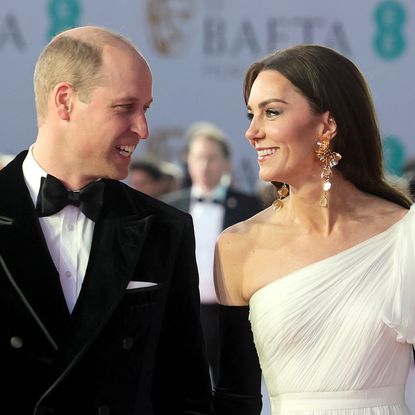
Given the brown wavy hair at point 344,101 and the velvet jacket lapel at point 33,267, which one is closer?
the velvet jacket lapel at point 33,267

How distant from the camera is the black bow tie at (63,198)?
3.42m

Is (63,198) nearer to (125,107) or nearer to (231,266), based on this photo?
(125,107)

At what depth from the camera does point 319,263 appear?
4.02m

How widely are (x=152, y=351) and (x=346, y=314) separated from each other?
79cm

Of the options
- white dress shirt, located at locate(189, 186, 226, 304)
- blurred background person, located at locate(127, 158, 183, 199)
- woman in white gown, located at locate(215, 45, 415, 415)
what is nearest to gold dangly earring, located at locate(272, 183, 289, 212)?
woman in white gown, located at locate(215, 45, 415, 415)

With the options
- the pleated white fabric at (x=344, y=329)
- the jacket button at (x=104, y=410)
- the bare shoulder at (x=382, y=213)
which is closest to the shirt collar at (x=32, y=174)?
the jacket button at (x=104, y=410)

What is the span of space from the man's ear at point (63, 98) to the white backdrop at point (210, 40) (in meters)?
6.13

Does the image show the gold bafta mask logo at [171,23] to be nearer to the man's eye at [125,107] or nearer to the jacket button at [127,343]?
the man's eye at [125,107]

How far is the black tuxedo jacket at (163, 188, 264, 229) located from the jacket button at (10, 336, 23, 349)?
4794 mm

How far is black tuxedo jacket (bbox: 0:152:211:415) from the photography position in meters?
3.29

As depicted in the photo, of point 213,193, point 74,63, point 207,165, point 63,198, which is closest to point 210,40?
point 207,165

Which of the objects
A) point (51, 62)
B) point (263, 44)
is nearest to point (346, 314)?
point (51, 62)

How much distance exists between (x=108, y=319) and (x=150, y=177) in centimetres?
527

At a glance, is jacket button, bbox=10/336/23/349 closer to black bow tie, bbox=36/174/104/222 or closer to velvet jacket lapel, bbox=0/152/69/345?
velvet jacket lapel, bbox=0/152/69/345
